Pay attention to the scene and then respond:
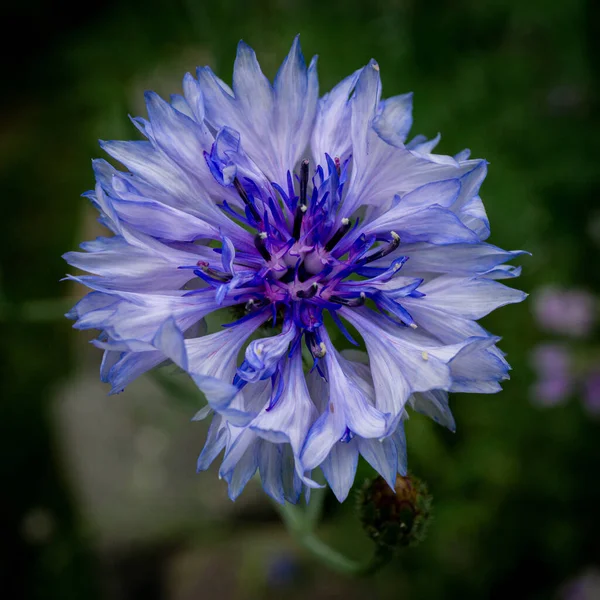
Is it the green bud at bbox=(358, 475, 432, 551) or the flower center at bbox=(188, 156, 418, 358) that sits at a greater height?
the flower center at bbox=(188, 156, 418, 358)

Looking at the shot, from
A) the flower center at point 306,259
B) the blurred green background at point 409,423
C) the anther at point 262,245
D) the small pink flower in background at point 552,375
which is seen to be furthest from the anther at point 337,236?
the small pink flower in background at point 552,375

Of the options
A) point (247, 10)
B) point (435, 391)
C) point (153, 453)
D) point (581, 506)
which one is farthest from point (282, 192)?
point (247, 10)

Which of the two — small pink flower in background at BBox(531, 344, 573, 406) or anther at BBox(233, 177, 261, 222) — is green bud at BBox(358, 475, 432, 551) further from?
small pink flower in background at BBox(531, 344, 573, 406)

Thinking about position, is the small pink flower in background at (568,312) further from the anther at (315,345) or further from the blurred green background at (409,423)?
the anther at (315,345)

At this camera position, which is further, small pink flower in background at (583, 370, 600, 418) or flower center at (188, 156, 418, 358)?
small pink flower in background at (583, 370, 600, 418)

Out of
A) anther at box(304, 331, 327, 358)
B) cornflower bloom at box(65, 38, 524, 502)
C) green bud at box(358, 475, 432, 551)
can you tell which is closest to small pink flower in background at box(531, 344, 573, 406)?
green bud at box(358, 475, 432, 551)

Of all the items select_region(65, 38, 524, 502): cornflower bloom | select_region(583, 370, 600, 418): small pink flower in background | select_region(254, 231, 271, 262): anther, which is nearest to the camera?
select_region(65, 38, 524, 502): cornflower bloom
